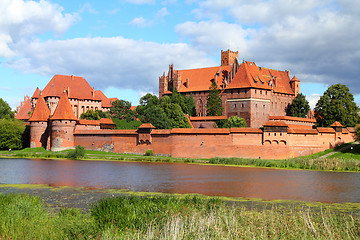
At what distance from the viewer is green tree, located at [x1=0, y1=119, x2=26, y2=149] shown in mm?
47875

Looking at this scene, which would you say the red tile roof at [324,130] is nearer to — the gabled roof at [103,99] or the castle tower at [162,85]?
the castle tower at [162,85]

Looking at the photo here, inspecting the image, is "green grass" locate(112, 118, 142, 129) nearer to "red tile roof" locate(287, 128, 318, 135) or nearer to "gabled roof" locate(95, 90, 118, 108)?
"gabled roof" locate(95, 90, 118, 108)

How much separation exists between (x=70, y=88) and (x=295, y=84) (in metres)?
32.1

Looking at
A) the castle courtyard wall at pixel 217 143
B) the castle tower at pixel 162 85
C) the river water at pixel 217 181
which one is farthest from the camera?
the castle tower at pixel 162 85

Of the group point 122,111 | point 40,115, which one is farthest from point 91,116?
point 40,115

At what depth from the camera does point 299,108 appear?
59.1 m

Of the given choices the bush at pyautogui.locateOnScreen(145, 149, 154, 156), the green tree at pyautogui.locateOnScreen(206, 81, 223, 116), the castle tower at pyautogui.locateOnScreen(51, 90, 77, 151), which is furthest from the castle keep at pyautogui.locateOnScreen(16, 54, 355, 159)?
the green tree at pyautogui.locateOnScreen(206, 81, 223, 116)

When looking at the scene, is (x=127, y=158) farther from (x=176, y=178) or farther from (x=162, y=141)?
(x=176, y=178)

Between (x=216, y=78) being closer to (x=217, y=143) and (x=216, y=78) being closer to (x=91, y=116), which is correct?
(x=91, y=116)

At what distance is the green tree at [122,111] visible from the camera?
58519 millimetres

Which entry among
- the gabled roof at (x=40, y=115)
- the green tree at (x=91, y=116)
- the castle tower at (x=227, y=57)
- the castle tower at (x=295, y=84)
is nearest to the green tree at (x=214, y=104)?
the castle tower at (x=295, y=84)

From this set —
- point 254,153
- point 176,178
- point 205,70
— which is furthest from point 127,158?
point 205,70

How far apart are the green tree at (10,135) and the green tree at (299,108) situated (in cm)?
3353

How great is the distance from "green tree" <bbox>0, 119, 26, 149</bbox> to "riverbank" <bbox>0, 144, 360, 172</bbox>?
6.14 feet
